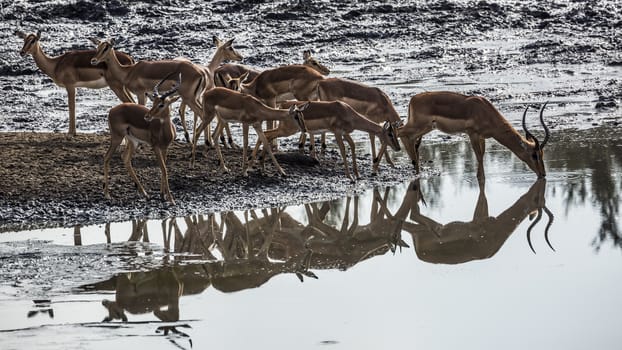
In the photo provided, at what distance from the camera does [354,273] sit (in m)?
8.82

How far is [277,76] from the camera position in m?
13.3

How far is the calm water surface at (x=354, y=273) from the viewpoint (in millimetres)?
7285

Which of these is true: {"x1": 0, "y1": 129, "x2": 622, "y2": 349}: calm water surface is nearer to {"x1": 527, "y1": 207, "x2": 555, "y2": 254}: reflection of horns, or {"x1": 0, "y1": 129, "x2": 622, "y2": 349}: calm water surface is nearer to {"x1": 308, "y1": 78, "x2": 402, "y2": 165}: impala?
{"x1": 527, "y1": 207, "x2": 555, "y2": 254}: reflection of horns

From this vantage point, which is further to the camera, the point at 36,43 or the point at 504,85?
the point at 504,85

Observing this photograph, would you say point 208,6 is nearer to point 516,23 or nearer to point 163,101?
point 516,23

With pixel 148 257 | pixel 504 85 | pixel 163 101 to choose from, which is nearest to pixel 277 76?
pixel 163 101

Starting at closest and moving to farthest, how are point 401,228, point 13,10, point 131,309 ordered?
point 131,309
point 401,228
point 13,10

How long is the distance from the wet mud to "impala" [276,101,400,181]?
0.44 metres

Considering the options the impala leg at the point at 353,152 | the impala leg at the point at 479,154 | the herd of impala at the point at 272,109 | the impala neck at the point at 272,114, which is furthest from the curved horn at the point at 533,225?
the impala neck at the point at 272,114

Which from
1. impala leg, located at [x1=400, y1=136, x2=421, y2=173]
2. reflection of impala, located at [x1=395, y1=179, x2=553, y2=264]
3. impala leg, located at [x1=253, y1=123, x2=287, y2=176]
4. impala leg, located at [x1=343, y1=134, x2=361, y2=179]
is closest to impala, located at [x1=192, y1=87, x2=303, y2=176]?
impala leg, located at [x1=253, y1=123, x2=287, y2=176]

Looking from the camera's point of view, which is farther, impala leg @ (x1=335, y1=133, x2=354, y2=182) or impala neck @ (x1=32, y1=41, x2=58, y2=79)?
impala neck @ (x1=32, y1=41, x2=58, y2=79)

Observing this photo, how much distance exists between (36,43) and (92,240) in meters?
5.76

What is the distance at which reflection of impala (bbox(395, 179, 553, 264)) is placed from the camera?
31.0ft

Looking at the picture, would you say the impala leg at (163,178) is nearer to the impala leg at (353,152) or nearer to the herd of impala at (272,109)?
the herd of impala at (272,109)
